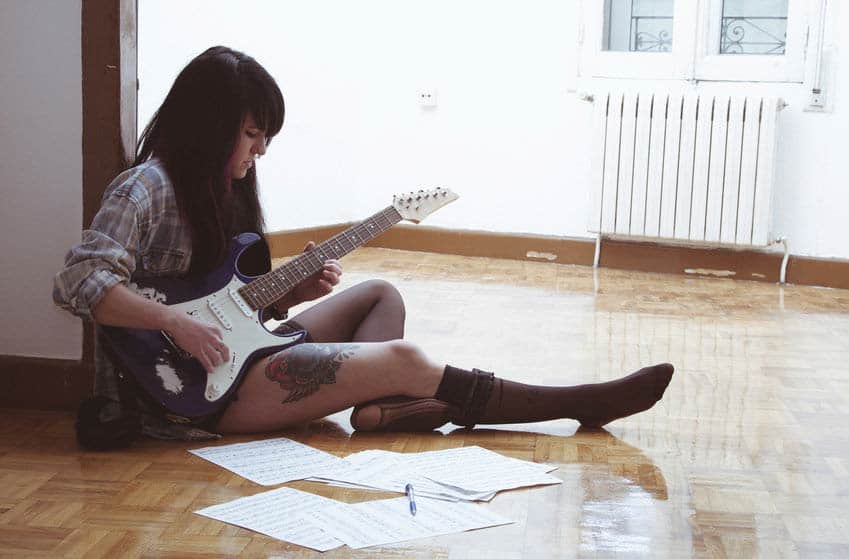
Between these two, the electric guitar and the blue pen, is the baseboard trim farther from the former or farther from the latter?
the blue pen

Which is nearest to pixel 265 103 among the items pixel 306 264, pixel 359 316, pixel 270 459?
pixel 306 264

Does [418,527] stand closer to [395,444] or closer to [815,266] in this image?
[395,444]

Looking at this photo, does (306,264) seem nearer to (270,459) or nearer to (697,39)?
(270,459)

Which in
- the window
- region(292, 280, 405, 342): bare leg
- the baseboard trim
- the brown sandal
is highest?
Result: the window

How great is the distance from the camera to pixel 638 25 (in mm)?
4906

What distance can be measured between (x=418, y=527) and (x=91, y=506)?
1.71ft

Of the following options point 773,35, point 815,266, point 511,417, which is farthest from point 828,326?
point 511,417

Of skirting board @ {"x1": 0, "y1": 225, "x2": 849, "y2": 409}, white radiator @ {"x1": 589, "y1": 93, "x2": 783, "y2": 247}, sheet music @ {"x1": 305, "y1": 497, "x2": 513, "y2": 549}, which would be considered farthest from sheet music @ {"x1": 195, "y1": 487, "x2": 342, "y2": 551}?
white radiator @ {"x1": 589, "y1": 93, "x2": 783, "y2": 247}

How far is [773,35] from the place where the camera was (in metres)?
4.73

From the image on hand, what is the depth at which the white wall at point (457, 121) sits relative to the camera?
4.70 m

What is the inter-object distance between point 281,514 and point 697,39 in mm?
3508

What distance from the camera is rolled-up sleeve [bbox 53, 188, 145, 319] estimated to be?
2020mm

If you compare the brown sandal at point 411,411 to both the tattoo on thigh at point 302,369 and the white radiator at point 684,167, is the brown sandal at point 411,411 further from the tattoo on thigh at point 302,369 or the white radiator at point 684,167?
the white radiator at point 684,167

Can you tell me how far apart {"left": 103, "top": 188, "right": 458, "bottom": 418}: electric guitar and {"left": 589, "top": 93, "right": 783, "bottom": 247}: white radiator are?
2.82 m
